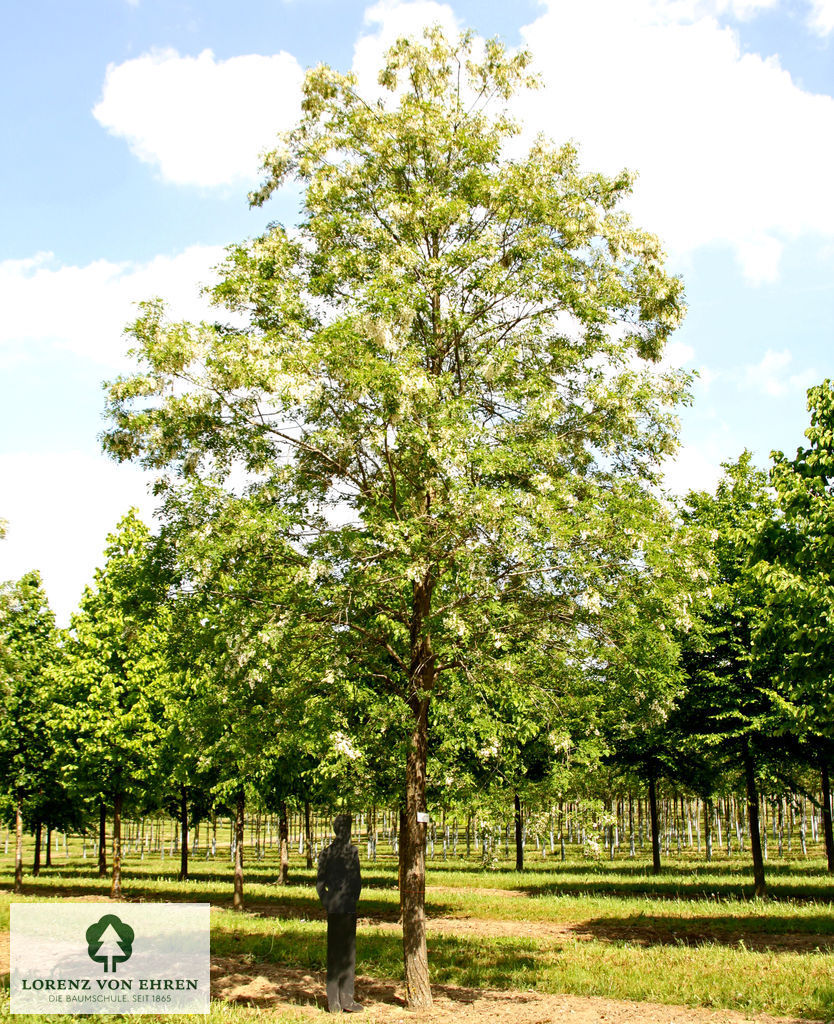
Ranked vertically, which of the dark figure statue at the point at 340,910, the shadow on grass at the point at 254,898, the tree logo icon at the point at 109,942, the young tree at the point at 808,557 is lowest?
the shadow on grass at the point at 254,898

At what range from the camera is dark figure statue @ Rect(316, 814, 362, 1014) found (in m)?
11.3

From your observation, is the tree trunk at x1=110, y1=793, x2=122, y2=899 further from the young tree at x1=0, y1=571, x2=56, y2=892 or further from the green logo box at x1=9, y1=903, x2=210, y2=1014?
the green logo box at x1=9, y1=903, x2=210, y2=1014

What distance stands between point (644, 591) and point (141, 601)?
7.35 meters

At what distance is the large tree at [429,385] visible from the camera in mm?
11070

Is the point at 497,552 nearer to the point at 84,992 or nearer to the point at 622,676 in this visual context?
the point at 622,676

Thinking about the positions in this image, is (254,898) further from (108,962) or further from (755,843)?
(755,843)

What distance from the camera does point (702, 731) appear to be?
28641 millimetres

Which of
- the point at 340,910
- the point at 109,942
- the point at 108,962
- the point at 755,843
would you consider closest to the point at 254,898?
the point at 109,942

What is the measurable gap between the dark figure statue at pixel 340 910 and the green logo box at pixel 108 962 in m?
Answer: 1.77

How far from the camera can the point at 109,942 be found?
51.0 feet

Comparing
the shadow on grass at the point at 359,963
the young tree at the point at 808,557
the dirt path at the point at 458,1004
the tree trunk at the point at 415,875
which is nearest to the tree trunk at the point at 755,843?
the shadow on grass at the point at 359,963

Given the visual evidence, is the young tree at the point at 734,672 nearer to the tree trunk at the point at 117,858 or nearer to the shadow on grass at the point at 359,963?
the shadow on grass at the point at 359,963

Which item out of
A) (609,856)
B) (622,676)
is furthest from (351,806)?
(609,856)

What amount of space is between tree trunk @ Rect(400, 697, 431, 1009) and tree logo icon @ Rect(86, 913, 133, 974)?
5132 millimetres
